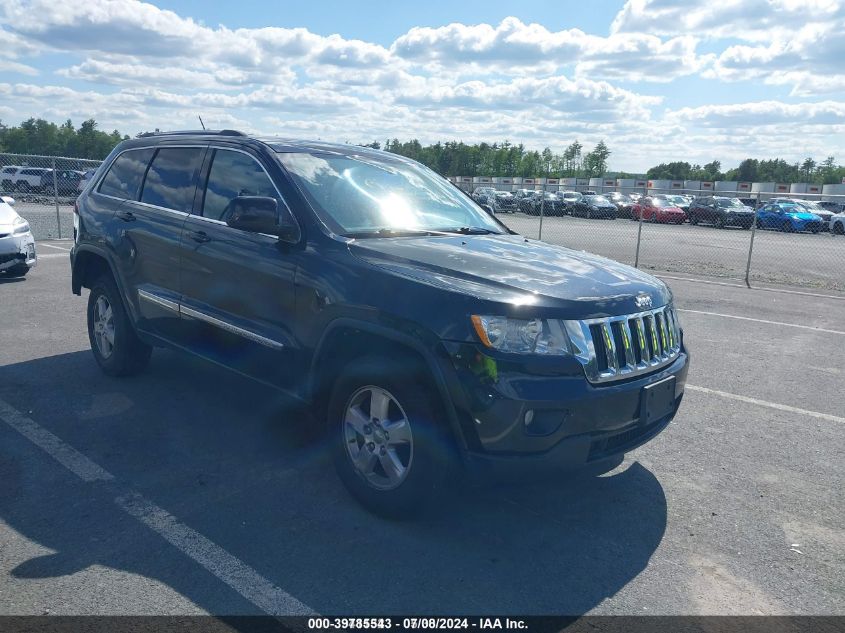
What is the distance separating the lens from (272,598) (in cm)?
316

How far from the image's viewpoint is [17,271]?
11.3m

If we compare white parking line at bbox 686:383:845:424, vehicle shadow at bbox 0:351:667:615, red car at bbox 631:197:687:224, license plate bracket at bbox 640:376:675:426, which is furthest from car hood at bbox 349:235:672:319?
red car at bbox 631:197:687:224

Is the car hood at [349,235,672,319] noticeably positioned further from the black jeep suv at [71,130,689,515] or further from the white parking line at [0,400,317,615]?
the white parking line at [0,400,317,615]

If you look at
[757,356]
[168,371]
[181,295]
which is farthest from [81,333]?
[757,356]

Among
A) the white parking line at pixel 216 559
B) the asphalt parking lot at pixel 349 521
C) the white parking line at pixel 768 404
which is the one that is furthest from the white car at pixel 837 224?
the white parking line at pixel 216 559

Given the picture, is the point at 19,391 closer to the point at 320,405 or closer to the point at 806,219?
the point at 320,405

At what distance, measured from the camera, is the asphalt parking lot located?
3240mm

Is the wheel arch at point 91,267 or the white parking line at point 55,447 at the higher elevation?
the wheel arch at point 91,267

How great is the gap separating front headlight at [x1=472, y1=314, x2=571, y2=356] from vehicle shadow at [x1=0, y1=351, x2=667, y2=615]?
890mm

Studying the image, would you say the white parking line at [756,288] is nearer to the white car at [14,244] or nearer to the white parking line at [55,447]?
the white car at [14,244]

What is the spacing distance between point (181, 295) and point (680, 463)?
3405mm

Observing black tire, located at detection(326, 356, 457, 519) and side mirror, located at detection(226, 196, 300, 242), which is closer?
black tire, located at detection(326, 356, 457, 519)

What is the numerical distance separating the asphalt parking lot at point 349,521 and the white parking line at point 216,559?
0.4 inches

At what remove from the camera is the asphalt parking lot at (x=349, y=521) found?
324cm
